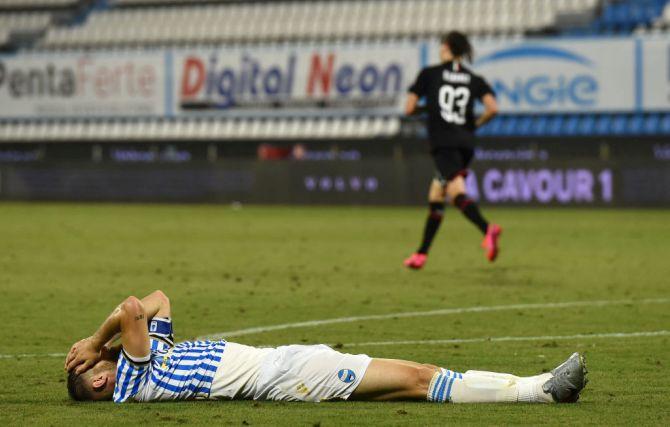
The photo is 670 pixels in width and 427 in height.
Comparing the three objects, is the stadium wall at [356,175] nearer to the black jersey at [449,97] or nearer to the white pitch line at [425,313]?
the black jersey at [449,97]

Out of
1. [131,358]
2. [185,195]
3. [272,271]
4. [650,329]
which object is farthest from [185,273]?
[185,195]

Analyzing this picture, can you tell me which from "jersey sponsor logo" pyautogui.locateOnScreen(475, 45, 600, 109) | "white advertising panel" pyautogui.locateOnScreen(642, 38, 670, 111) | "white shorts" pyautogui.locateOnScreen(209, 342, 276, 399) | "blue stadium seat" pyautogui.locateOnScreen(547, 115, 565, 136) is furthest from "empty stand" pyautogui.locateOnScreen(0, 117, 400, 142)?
"white shorts" pyautogui.locateOnScreen(209, 342, 276, 399)

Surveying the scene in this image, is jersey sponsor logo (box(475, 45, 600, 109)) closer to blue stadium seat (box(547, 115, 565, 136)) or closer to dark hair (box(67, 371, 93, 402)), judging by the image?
blue stadium seat (box(547, 115, 565, 136))

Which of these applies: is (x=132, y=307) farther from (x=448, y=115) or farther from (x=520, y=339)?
(x=448, y=115)

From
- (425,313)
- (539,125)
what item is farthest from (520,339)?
(539,125)

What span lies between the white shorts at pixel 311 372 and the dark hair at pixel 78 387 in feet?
2.73

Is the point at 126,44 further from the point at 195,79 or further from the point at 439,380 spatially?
the point at 439,380

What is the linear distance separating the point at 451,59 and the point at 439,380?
795 centimetres

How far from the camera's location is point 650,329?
9.55 meters

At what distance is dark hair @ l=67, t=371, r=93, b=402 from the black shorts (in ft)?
25.3

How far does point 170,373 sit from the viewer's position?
21.1 ft

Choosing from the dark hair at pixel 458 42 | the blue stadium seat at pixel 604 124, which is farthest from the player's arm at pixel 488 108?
the blue stadium seat at pixel 604 124

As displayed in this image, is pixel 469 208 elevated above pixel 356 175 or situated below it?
above

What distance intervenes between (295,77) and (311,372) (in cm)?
2889
